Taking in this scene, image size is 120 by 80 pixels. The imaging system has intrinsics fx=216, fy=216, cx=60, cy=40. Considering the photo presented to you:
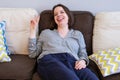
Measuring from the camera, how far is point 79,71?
1882 mm

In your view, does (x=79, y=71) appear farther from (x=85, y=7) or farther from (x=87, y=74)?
(x=85, y=7)

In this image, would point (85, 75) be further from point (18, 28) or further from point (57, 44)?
point (18, 28)

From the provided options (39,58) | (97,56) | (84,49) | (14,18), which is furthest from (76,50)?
(14,18)

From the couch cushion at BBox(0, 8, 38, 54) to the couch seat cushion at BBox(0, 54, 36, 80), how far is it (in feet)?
0.85

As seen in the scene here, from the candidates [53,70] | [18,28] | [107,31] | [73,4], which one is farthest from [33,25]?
[107,31]

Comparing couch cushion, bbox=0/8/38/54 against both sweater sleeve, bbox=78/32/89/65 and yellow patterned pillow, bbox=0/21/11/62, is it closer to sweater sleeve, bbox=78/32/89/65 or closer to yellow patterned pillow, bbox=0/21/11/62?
yellow patterned pillow, bbox=0/21/11/62

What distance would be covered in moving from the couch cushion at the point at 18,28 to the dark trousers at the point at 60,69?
1.26ft

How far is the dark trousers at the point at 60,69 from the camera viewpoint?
176 cm

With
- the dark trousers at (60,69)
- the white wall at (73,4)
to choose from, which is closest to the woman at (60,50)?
the dark trousers at (60,69)

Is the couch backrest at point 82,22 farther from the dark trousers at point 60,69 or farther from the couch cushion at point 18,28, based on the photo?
the dark trousers at point 60,69

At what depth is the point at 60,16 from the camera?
2.20 metres

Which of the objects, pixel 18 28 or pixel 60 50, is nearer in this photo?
pixel 60 50

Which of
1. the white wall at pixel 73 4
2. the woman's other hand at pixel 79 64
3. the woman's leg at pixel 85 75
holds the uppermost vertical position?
the white wall at pixel 73 4

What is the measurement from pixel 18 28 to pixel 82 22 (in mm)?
697
